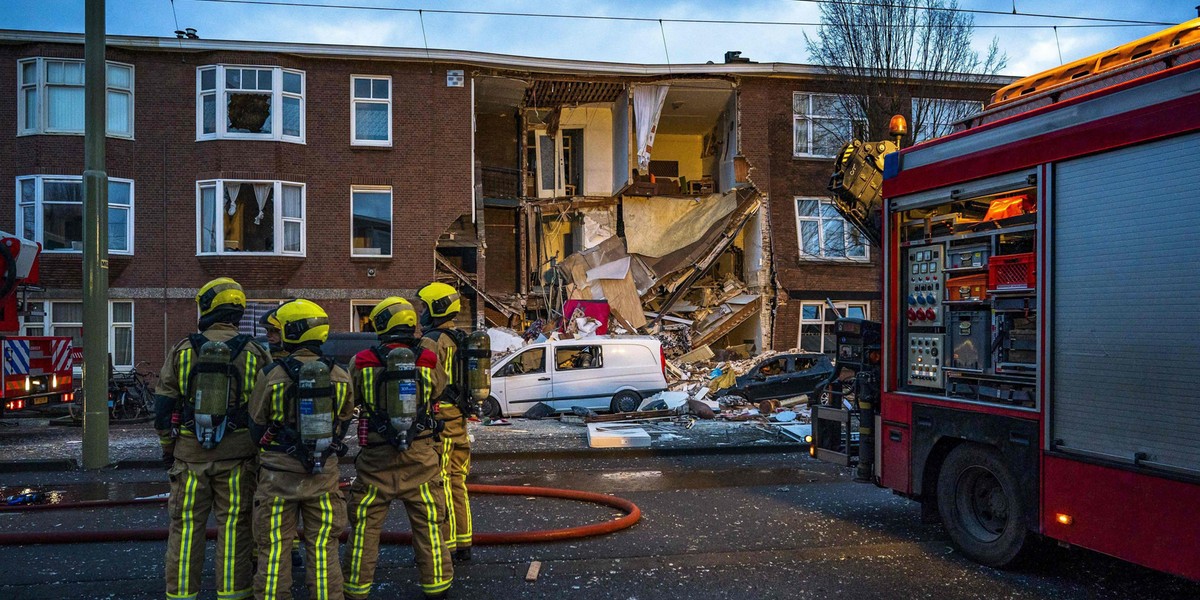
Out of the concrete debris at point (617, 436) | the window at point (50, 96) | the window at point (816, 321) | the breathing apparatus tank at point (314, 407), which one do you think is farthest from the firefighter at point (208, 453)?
the window at point (816, 321)

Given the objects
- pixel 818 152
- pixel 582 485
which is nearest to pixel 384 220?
pixel 818 152

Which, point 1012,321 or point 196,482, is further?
point 1012,321

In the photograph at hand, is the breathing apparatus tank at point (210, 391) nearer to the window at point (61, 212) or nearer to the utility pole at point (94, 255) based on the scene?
the utility pole at point (94, 255)

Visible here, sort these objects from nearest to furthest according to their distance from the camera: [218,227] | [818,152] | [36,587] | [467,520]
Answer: [36,587] < [467,520] < [218,227] < [818,152]

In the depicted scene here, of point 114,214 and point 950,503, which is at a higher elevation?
point 114,214

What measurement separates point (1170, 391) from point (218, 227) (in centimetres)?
1947

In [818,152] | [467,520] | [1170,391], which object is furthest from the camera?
[818,152]

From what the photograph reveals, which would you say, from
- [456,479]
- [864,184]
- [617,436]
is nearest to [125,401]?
[617,436]

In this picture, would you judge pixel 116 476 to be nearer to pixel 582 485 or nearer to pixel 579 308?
pixel 582 485

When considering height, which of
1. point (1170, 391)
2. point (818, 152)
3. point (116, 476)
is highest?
point (818, 152)

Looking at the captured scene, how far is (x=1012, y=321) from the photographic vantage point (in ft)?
19.0

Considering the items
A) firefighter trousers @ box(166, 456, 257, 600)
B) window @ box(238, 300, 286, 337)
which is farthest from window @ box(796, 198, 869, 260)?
firefighter trousers @ box(166, 456, 257, 600)

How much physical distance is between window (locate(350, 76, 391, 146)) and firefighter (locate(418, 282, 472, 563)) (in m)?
15.9

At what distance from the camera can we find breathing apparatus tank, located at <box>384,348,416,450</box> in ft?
16.4
